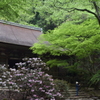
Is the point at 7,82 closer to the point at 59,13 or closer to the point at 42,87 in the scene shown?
the point at 42,87

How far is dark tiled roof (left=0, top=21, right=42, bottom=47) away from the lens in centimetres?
916

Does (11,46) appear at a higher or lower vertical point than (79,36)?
higher

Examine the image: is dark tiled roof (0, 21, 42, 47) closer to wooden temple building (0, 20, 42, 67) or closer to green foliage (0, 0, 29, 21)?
wooden temple building (0, 20, 42, 67)

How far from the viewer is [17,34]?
10570 millimetres

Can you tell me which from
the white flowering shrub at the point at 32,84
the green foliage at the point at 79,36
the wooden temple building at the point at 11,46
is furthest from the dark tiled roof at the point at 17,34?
the white flowering shrub at the point at 32,84

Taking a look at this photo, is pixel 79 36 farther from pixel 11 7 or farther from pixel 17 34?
pixel 17 34

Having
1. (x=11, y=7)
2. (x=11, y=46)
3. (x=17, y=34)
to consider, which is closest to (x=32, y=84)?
(x=11, y=7)

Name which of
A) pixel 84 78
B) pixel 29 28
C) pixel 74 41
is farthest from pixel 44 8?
pixel 84 78

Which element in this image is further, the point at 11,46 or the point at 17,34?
the point at 17,34

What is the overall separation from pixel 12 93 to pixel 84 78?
688 cm

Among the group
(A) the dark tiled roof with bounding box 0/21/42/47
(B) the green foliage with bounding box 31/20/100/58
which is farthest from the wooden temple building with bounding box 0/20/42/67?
(B) the green foliage with bounding box 31/20/100/58

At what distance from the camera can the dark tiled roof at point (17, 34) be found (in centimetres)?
916

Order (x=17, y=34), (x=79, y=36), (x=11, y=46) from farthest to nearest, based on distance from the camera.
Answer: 1. (x=17, y=34)
2. (x=11, y=46)
3. (x=79, y=36)

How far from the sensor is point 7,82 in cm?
471
